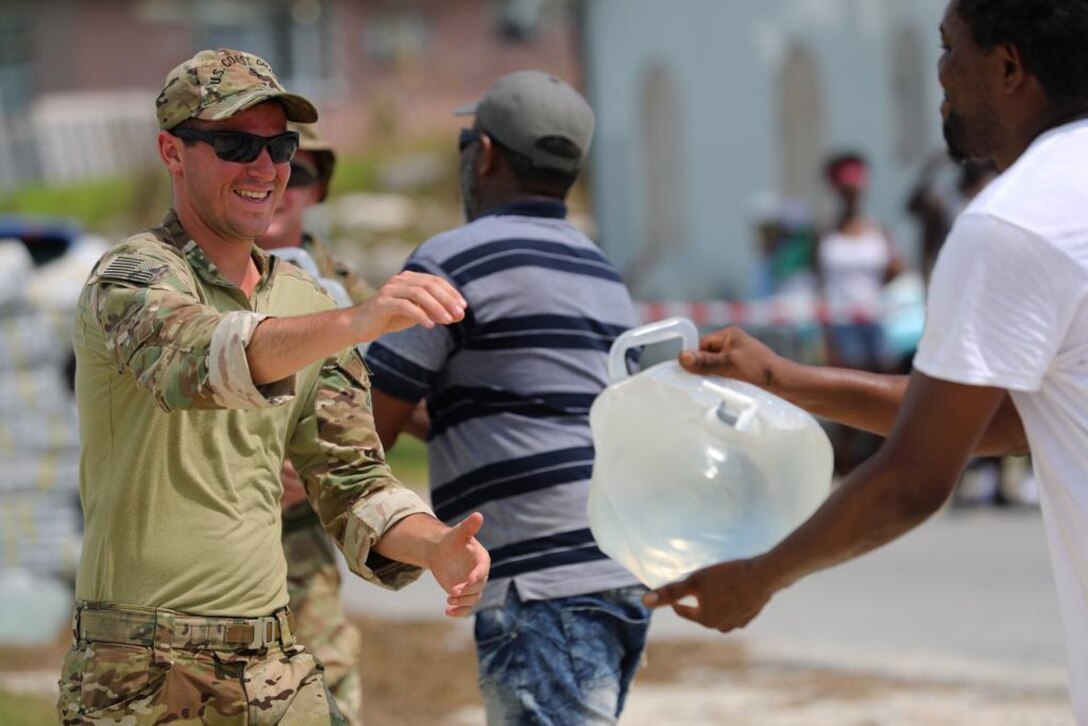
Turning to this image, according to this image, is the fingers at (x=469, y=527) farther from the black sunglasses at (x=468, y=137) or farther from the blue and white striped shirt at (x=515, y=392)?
the black sunglasses at (x=468, y=137)

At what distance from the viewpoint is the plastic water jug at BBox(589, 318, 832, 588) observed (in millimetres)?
3682

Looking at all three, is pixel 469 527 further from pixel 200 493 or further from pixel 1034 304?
pixel 1034 304

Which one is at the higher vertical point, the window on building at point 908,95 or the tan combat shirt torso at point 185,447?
the tan combat shirt torso at point 185,447

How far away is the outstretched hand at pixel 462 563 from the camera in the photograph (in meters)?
3.12

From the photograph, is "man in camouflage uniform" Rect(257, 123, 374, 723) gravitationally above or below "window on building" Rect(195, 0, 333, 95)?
above

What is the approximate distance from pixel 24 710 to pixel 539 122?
357 cm

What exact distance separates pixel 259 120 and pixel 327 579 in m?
1.80

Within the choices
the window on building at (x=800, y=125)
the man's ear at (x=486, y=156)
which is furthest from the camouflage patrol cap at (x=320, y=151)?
the window on building at (x=800, y=125)

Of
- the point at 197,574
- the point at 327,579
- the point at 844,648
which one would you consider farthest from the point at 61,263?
the point at 197,574

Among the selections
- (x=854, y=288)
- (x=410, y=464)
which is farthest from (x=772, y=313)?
(x=410, y=464)

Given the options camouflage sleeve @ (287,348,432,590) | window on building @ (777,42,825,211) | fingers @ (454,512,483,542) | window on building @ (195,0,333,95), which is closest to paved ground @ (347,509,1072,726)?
camouflage sleeve @ (287,348,432,590)

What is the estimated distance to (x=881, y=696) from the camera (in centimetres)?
699

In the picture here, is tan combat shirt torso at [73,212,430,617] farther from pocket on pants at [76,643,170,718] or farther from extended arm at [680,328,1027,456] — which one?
extended arm at [680,328,1027,456]

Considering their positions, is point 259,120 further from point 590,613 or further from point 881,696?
point 881,696
